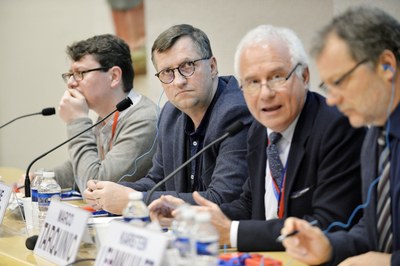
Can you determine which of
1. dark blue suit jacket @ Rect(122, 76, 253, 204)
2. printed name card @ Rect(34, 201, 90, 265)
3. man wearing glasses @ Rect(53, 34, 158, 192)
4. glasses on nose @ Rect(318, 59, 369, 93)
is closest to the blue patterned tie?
dark blue suit jacket @ Rect(122, 76, 253, 204)

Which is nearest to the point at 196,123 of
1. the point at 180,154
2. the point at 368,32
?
the point at 180,154

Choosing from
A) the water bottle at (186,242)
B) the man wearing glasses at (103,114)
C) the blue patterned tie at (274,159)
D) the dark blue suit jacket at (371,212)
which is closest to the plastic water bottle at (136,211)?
the water bottle at (186,242)

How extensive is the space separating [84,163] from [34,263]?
1.30m

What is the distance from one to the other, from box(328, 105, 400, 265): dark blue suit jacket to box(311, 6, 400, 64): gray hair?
18 centimetres

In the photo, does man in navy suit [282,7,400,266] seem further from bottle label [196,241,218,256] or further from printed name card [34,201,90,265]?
printed name card [34,201,90,265]

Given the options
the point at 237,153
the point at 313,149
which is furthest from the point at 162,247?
the point at 237,153

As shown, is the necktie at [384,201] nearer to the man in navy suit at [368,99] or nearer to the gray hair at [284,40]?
the man in navy suit at [368,99]

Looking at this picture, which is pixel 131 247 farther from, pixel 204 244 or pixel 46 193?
pixel 46 193

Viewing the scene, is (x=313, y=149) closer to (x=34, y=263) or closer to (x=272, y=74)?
(x=272, y=74)

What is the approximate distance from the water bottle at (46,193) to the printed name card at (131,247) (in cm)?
94

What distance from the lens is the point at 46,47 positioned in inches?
239

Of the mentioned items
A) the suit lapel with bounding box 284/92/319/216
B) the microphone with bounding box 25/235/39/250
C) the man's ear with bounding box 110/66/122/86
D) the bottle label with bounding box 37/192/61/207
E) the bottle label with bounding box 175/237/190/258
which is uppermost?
the man's ear with bounding box 110/66/122/86

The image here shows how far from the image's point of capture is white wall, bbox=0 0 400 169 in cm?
439

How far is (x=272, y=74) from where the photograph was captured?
2328 mm
